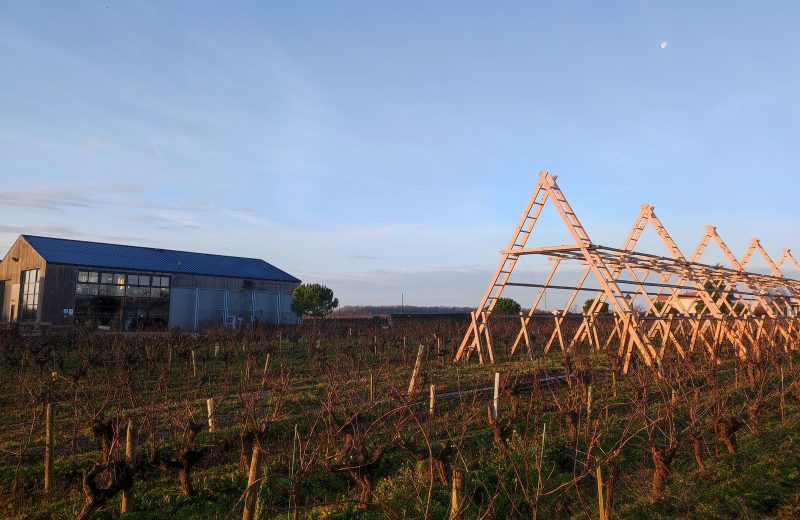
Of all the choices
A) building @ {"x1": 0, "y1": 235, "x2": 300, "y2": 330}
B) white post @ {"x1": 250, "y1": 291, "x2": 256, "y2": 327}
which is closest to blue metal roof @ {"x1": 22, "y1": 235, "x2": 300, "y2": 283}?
building @ {"x1": 0, "y1": 235, "x2": 300, "y2": 330}

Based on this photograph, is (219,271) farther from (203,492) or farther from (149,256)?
(203,492)

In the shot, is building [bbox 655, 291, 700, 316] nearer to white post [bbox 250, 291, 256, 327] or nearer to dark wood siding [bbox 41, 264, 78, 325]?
white post [bbox 250, 291, 256, 327]

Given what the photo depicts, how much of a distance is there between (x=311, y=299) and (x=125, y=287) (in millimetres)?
12680

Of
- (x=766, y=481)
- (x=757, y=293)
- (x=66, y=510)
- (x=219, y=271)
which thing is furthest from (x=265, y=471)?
(x=219, y=271)

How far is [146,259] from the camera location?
35.3m

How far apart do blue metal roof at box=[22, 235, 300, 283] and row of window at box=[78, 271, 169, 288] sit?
43cm

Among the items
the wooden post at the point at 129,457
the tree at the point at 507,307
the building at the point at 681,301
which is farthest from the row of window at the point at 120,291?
the wooden post at the point at 129,457

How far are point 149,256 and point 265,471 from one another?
105ft

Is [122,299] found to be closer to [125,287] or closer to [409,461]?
[125,287]

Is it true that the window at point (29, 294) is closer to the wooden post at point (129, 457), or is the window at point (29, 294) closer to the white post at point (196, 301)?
the white post at point (196, 301)

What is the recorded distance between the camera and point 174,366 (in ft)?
54.2

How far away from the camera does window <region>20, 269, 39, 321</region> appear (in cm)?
3129

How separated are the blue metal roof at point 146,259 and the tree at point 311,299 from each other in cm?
134

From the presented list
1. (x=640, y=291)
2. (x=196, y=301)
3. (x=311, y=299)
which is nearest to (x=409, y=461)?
(x=640, y=291)
